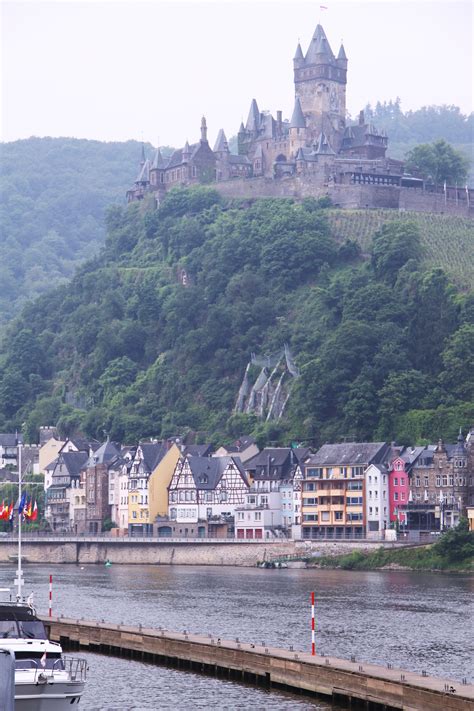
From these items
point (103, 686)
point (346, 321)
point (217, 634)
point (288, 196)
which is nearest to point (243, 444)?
point (346, 321)

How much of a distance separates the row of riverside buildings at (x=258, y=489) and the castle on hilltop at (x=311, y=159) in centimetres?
4227

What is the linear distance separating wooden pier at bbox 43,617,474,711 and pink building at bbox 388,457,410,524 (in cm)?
5826

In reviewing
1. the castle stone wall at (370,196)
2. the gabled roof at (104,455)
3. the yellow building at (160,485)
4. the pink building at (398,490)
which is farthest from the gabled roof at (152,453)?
the castle stone wall at (370,196)

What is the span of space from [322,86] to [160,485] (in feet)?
215

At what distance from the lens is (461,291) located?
15225 cm

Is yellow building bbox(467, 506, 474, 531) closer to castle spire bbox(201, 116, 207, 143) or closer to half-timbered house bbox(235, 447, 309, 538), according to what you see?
half-timbered house bbox(235, 447, 309, 538)

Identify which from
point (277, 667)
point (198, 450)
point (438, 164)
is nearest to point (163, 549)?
point (198, 450)

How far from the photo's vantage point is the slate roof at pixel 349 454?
121 m

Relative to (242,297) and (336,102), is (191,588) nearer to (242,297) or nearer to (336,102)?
(242,297)

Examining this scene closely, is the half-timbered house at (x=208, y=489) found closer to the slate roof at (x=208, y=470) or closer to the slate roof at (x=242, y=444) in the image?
the slate roof at (x=208, y=470)

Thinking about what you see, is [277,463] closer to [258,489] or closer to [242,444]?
[258,489]

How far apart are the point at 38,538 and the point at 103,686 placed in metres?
77.9

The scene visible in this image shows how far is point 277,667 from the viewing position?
49812mm

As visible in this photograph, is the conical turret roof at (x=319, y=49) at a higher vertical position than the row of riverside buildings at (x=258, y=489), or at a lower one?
higher
